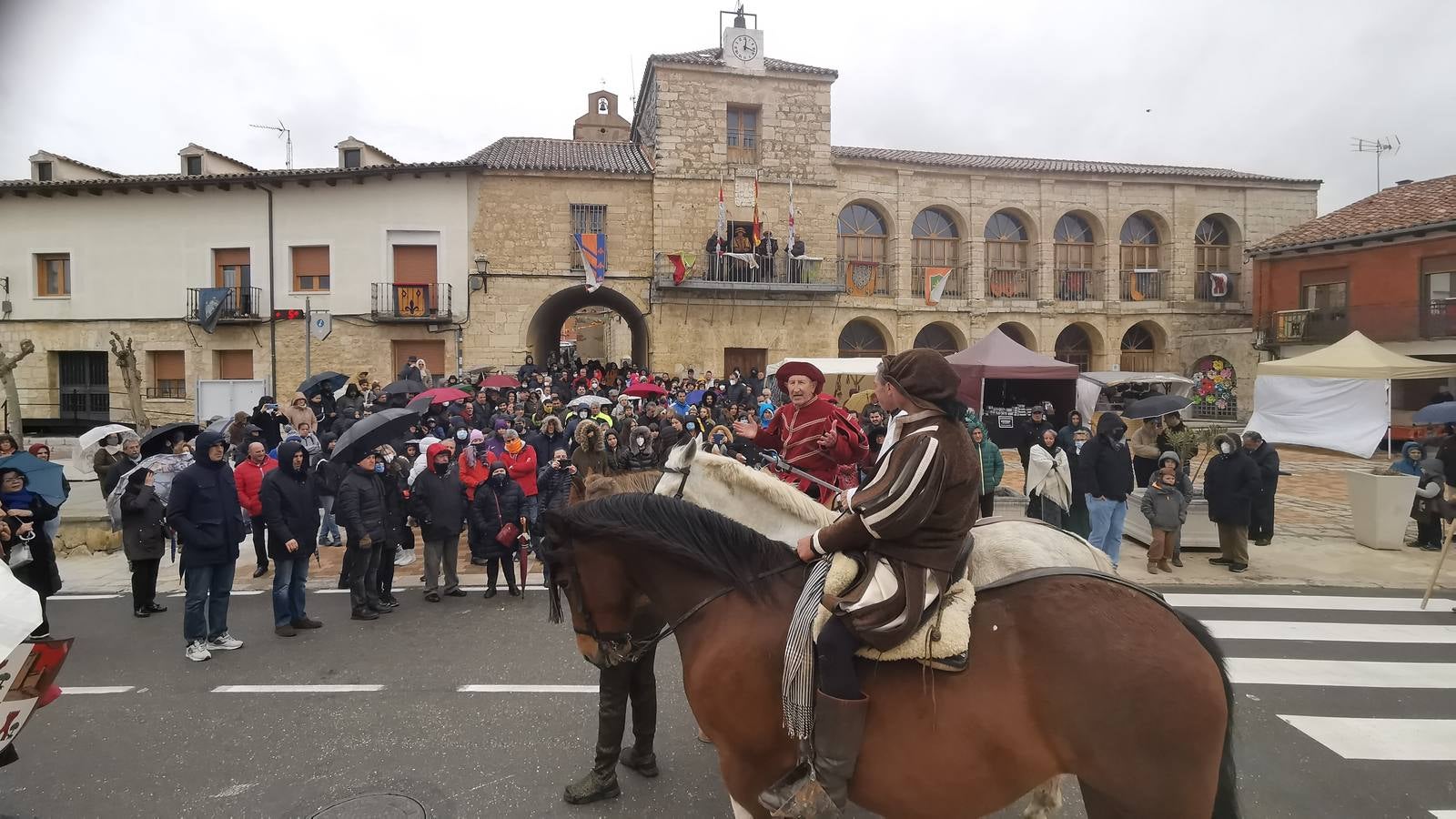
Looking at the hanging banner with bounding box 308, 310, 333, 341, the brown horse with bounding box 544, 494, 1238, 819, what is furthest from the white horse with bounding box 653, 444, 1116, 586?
the hanging banner with bounding box 308, 310, 333, 341

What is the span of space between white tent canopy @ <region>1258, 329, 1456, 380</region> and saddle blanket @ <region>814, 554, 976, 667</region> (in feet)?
62.0

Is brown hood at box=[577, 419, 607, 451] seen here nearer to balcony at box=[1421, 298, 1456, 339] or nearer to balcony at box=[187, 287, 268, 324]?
balcony at box=[187, 287, 268, 324]

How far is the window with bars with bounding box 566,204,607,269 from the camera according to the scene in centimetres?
2259

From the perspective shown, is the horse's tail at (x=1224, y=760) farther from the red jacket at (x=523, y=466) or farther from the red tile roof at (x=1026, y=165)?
the red tile roof at (x=1026, y=165)

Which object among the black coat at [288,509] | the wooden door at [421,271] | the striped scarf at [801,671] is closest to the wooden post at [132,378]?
the wooden door at [421,271]

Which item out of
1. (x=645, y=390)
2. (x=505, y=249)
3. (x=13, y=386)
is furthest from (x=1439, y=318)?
(x=13, y=386)

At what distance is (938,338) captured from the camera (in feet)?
86.6

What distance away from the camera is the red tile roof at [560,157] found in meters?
22.2

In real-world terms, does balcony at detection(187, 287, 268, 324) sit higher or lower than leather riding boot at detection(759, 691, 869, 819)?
higher

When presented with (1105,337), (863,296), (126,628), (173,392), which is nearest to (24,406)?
(173,392)

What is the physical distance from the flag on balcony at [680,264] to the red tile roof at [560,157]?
9.82 ft

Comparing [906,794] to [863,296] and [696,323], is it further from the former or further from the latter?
[863,296]

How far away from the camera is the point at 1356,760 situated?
4258 millimetres

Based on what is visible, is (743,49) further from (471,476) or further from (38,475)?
Answer: (38,475)
